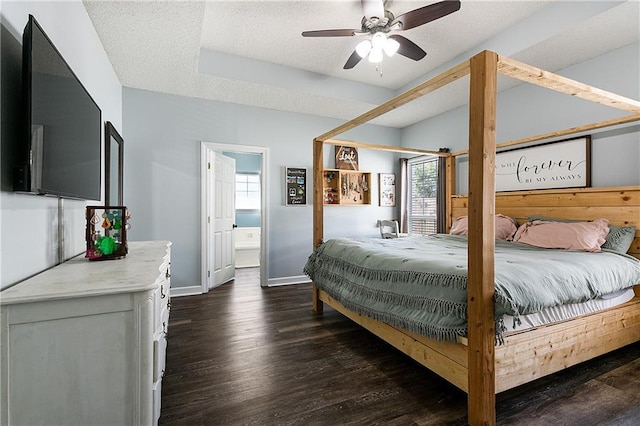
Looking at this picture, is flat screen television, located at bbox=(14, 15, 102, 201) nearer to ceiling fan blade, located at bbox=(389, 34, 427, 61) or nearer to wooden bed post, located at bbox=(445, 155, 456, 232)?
ceiling fan blade, located at bbox=(389, 34, 427, 61)

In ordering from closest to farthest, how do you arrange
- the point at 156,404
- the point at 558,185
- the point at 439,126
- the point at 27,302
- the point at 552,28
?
the point at 27,302 → the point at 156,404 → the point at 552,28 → the point at 558,185 → the point at 439,126

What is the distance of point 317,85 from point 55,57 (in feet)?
9.89

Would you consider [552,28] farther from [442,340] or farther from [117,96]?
[117,96]

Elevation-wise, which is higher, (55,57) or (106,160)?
(55,57)

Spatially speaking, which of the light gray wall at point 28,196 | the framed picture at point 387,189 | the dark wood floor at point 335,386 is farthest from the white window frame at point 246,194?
the light gray wall at point 28,196

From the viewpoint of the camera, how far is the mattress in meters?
1.73

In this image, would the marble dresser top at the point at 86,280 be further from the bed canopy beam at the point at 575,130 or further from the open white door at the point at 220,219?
the bed canopy beam at the point at 575,130

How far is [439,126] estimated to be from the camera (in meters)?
4.92

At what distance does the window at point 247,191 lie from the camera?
7211mm

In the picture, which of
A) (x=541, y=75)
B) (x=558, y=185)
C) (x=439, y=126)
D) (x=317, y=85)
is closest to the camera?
(x=541, y=75)

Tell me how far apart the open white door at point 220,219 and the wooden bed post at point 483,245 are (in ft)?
11.6

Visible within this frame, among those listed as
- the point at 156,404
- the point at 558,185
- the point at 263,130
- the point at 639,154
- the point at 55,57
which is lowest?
the point at 156,404

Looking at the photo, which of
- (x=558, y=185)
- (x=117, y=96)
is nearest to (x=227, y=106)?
(x=117, y=96)

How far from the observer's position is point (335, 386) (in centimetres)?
196
